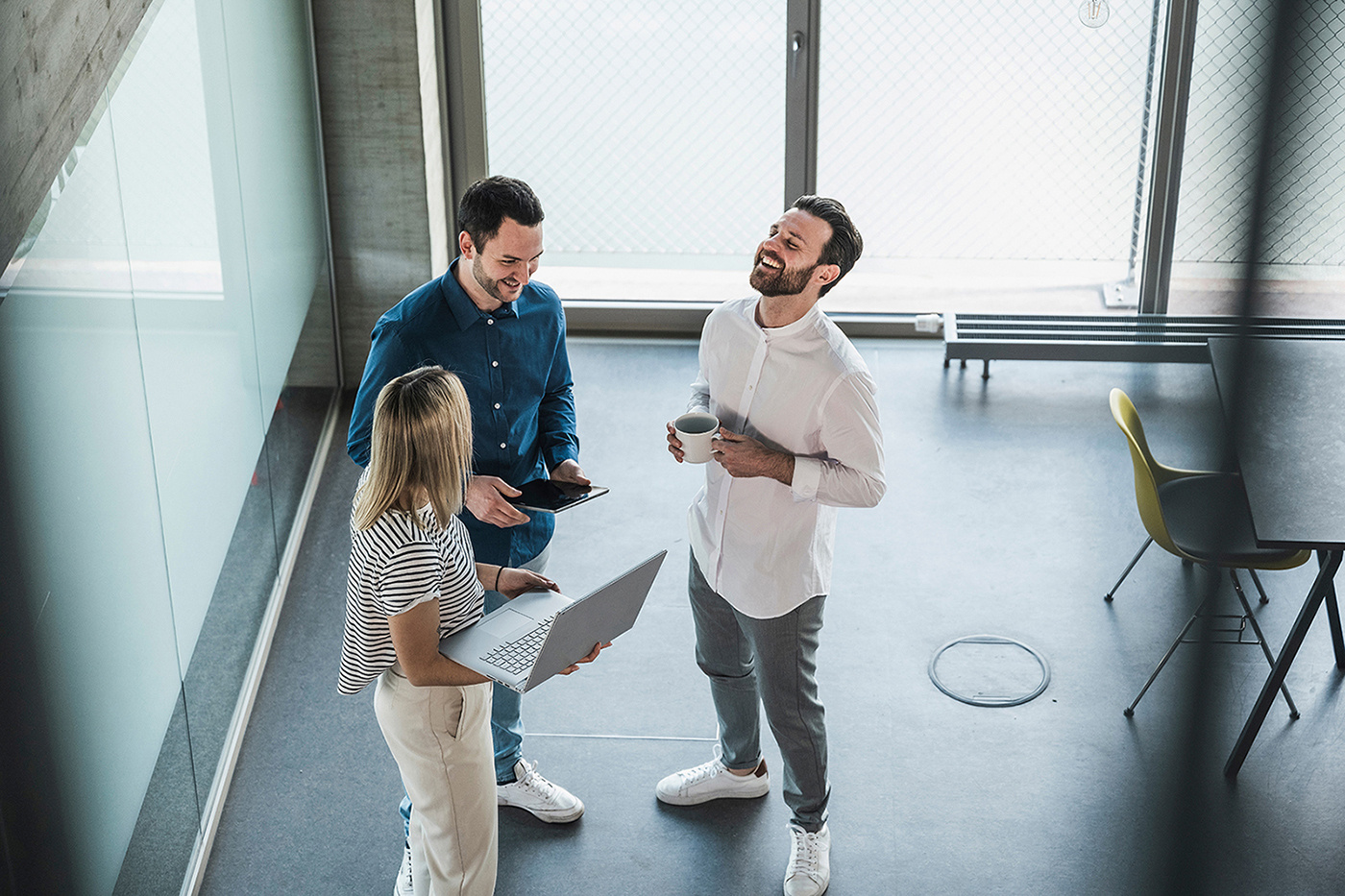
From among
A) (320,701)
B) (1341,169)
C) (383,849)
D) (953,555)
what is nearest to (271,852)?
(383,849)

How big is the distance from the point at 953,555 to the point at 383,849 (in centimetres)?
Result: 230

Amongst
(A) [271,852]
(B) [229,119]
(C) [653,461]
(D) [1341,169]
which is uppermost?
(B) [229,119]

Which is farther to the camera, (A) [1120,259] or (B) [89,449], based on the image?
(A) [1120,259]

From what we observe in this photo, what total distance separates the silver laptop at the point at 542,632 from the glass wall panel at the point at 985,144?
157 inches

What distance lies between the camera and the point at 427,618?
2.43 metres

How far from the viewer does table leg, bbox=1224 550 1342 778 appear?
3.54m

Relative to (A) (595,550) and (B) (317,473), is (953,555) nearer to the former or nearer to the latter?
(A) (595,550)

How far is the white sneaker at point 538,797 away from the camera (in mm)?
3443

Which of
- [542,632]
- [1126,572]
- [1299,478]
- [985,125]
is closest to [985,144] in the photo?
[985,125]

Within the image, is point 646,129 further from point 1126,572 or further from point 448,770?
point 448,770

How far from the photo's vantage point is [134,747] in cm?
285

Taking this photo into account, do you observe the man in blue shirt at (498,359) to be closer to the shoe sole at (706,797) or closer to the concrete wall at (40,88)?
the shoe sole at (706,797)

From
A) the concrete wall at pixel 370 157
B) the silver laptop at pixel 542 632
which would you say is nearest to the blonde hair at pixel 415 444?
the silver laptop at pixel 542 632

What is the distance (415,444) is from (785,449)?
911mm
